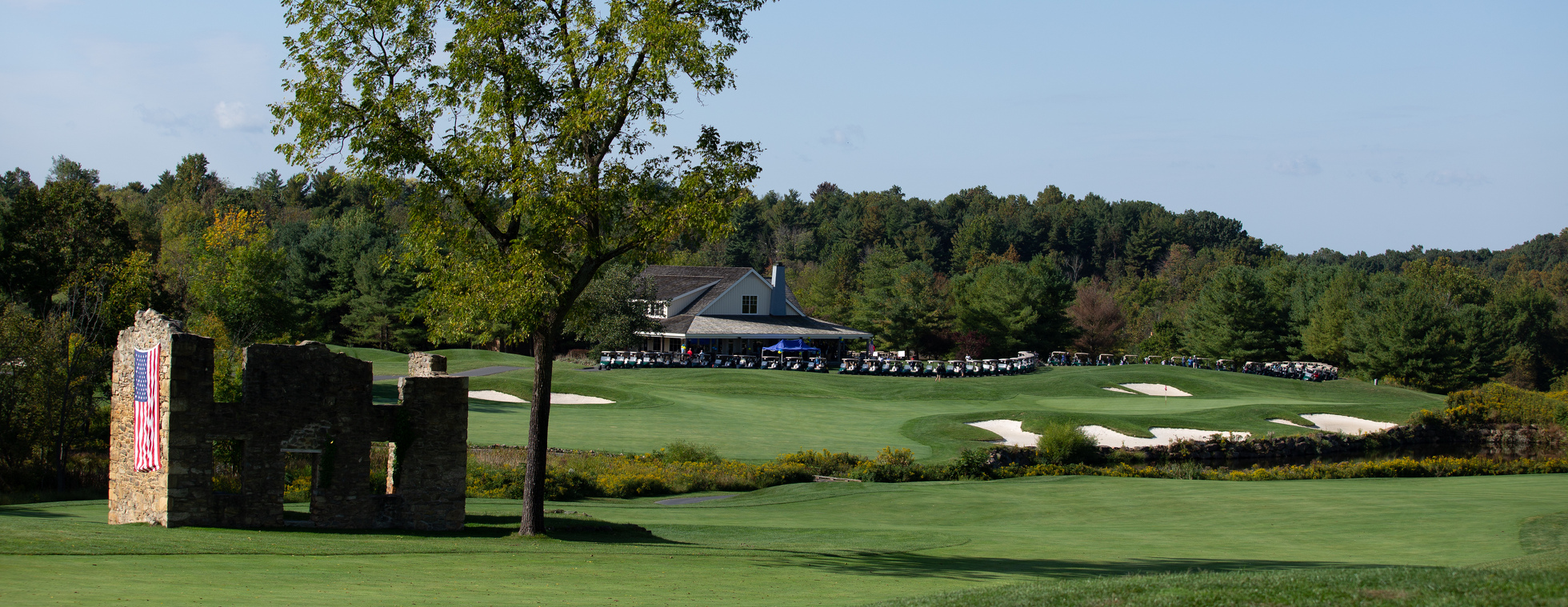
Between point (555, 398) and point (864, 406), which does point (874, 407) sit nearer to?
point (864, 406)

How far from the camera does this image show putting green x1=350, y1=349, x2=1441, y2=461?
107 ft

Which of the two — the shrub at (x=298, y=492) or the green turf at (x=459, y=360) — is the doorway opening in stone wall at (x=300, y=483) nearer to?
the shrub at (x=298, y=492)

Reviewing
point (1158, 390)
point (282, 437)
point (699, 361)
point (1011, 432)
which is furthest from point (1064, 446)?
point (699, 361)

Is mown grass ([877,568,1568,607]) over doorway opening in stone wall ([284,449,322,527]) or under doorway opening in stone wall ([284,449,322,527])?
over

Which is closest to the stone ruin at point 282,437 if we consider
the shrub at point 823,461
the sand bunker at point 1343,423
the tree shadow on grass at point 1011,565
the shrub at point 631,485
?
the shrub at point 631,485

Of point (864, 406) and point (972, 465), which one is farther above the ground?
point (864, 406)

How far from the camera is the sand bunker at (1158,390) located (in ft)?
168

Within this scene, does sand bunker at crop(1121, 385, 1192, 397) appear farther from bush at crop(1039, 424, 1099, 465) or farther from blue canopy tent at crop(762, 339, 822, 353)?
bush at crop(1039, 424, 1099, 465)

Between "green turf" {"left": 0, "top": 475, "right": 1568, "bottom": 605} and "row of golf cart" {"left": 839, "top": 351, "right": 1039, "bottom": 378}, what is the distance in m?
31.5

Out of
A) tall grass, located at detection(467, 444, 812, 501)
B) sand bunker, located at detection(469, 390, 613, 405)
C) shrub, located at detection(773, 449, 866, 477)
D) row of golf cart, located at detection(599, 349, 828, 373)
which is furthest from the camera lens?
row of golf cart, located at detection(599, 349, 828, 373)

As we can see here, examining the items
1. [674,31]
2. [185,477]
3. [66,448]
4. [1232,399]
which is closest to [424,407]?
[185,477]

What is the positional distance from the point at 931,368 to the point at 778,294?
17619mm

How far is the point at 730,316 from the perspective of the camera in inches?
2763

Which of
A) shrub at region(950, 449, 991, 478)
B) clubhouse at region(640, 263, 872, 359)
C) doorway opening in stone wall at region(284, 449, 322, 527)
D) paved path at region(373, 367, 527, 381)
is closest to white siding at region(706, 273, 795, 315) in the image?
clubhouse at region(640, 263, 872, 359)
